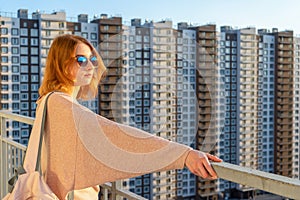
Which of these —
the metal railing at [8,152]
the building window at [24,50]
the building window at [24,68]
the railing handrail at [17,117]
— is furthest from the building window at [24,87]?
the railing handrail at [17,117]

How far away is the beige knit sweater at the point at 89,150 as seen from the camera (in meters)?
0.72

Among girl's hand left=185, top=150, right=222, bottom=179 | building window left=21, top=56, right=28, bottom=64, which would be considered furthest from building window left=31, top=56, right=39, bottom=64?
girl's hand left=185, top=150, right=222, bottom=179

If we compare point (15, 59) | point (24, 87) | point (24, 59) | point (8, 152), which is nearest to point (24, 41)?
point (24, 59)

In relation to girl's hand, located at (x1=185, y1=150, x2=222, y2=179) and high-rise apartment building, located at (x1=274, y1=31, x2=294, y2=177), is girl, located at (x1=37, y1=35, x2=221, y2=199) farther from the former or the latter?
high-rise apartment building, located at (x1=274, y1=31, x2=294, y2=177)

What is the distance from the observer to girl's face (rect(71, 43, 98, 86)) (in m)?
0.83

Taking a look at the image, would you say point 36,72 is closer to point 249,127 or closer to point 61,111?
point 249,127

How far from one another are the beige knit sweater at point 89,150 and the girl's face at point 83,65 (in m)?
0.05

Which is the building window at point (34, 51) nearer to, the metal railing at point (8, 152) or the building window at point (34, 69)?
the building window at point (34, 69)

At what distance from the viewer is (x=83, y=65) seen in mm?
834

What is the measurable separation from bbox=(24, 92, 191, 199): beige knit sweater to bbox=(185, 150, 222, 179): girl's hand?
23 millimetres

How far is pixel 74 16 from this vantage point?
905 inches

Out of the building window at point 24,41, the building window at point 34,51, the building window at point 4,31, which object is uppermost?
the building window at point 4,31

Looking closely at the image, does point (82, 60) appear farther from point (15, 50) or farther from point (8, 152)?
point (15, 50)

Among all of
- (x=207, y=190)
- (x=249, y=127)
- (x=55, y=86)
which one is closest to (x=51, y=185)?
(x=55, y=86)
